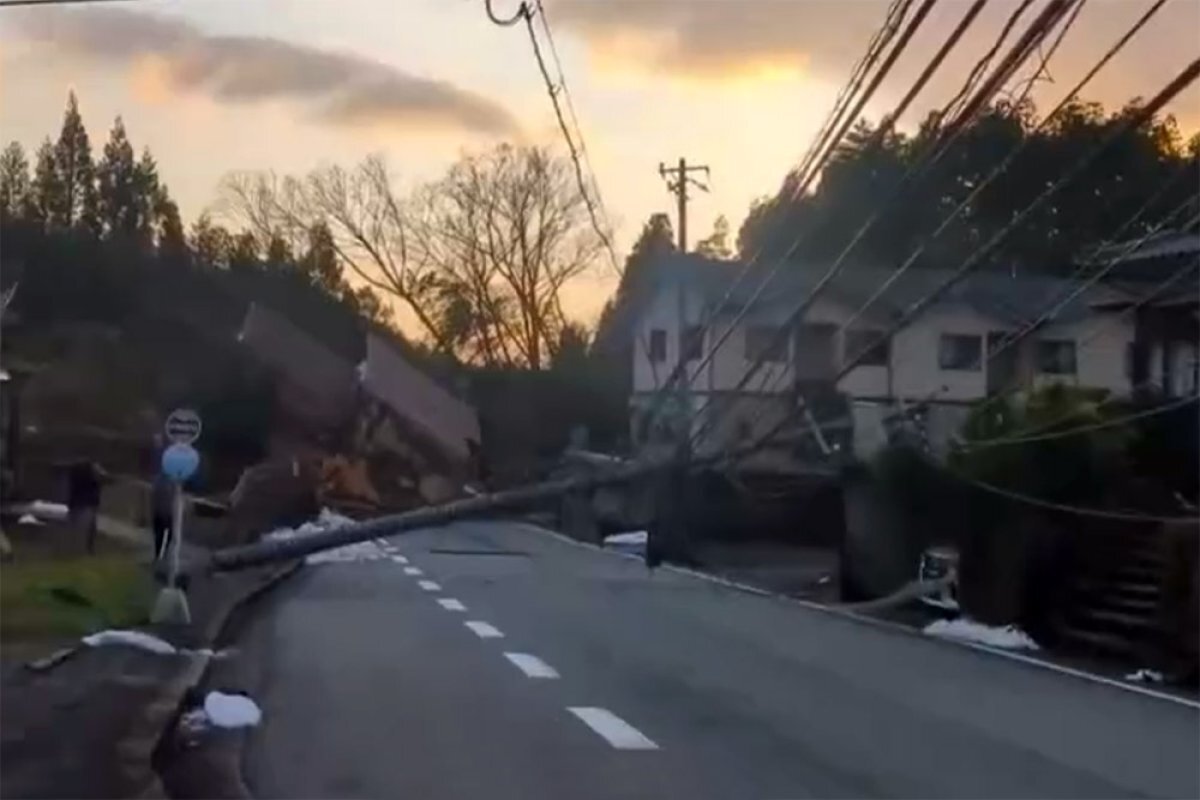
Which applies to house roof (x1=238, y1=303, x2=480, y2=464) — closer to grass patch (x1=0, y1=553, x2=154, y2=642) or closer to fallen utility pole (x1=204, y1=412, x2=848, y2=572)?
fallen utility pole (x1=204, y1=412, x2=848, y2=572)

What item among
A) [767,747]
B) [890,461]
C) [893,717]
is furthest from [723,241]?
[767,747]

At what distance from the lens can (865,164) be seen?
15.3 m

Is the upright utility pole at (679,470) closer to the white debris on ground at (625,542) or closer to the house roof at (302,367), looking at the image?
the house roof at (302,367)

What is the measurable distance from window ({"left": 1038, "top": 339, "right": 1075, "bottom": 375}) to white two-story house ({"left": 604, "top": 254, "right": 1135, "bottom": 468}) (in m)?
1.81

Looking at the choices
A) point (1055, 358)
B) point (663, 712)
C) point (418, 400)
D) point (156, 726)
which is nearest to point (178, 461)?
point (418, 400)

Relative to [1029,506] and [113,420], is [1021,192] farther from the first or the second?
[113,420]

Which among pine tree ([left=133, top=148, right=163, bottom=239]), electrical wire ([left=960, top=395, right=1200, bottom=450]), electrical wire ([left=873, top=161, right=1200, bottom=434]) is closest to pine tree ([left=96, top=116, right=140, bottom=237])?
pine tree ([left=133, top=148, right=163, bottom=239])

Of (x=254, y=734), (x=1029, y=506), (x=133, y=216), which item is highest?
(x=133, y=216)

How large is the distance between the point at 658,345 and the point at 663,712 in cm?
569

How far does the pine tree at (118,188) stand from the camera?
19031mm

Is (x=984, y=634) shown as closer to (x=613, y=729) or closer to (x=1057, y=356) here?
(x=1057, y=356)

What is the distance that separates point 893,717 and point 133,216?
26.3 ft

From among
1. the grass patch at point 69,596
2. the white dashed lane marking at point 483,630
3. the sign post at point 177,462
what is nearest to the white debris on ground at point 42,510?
the grass patch at point 69,596

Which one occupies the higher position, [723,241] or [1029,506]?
[723,241]
